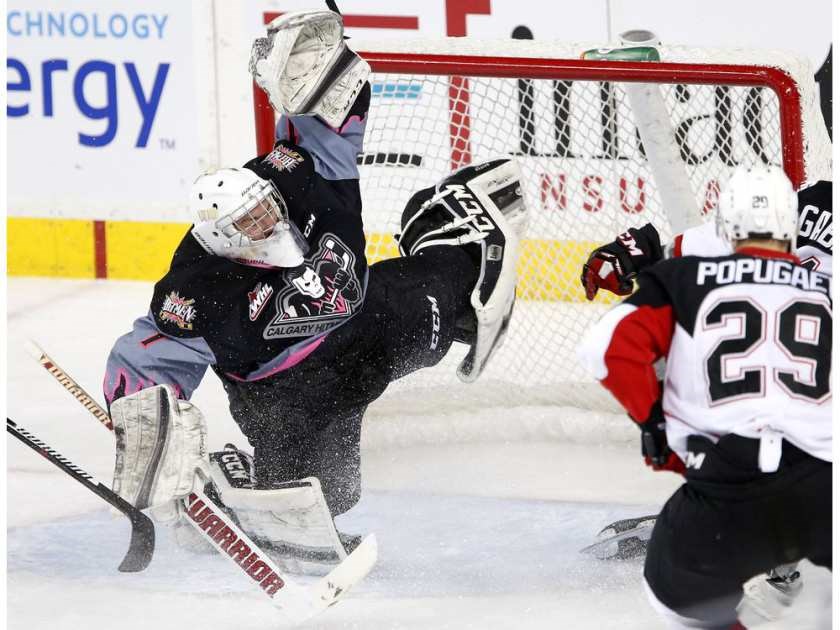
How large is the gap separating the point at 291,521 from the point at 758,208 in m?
1.11

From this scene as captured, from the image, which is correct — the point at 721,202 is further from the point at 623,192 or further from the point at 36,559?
the point at 623,192

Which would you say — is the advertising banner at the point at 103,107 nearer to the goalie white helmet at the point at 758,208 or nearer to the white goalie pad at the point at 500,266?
the white goalie pad at the point at 500,266

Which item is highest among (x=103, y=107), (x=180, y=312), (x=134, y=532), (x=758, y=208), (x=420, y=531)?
(x=758, y=208)

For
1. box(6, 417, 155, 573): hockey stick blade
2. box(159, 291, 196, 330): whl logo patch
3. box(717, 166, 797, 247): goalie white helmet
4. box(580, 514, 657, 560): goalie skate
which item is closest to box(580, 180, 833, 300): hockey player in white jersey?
box(717, 166, 797, 247): goalie white helmet

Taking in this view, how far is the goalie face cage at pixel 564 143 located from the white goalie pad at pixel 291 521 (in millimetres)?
808

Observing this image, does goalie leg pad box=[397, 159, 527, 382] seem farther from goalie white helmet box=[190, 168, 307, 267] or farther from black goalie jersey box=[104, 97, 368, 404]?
goalie white helmet box=[190, 168, 307, 267]

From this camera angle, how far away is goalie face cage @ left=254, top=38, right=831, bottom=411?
3.16m

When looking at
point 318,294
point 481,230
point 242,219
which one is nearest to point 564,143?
point 481,230

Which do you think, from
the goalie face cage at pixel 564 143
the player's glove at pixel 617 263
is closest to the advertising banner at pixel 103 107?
the goalie face cage at pixel 564 143

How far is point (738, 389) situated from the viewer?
201 centimetres

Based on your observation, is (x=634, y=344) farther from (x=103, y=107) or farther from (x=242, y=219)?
(x=103, y=107)

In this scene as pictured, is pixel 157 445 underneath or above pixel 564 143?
underneath

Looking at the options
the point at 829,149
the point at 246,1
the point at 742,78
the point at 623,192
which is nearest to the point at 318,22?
the point at 742,78

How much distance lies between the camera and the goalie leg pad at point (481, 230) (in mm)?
3053
